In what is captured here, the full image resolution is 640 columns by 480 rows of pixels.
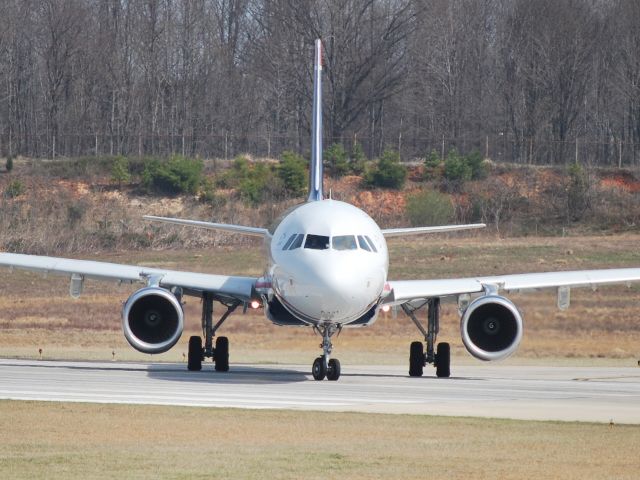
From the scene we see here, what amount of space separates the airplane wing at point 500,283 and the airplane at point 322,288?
0.08 ft

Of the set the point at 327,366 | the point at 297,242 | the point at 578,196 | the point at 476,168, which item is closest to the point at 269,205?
the point at 476,168

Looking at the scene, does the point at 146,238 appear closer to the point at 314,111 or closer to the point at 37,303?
the point at 37,303

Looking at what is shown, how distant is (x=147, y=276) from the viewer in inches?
1205

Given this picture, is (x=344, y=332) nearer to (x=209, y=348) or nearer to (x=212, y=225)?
(x=209, y=348)

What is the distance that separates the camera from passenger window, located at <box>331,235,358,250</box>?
1036 inches

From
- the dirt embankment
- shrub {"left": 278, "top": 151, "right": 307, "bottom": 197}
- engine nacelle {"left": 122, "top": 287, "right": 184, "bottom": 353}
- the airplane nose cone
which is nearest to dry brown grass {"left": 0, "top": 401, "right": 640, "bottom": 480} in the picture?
the airplane nose cone

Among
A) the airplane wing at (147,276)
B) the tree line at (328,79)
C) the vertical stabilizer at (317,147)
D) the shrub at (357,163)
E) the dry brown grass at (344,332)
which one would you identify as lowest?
the dry brown grass at (344,332)

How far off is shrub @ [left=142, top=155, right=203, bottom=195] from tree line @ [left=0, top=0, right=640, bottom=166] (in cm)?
1276

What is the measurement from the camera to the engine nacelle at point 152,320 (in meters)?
29.0

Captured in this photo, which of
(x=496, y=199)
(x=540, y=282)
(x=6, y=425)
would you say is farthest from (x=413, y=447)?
(x=496, y=199)

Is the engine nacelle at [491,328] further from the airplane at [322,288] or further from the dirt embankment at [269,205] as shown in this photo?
the dirt embankment at [269,205]

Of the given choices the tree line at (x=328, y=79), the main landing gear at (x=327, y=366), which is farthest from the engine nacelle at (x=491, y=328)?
the tree line at (x=328, y=79)

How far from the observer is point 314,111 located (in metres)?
33.9

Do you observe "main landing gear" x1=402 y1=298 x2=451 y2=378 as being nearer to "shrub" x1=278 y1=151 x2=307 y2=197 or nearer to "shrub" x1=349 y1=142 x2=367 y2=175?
"shrub" x1=278 y1=151 x2=307 y2=197
